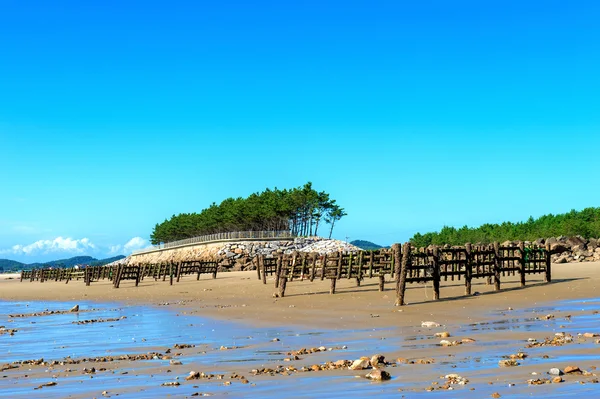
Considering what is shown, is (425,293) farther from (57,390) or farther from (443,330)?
(57,390)

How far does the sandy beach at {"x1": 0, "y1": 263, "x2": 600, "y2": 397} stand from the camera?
27.4 feet

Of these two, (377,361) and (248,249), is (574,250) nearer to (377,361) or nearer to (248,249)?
(377,361)

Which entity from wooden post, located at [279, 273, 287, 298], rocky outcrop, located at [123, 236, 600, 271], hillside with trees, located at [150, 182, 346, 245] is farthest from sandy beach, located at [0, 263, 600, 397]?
hillside with trees, located at [150, 182, 346, 245]

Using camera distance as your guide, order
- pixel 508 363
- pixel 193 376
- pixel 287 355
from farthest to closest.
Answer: pixel 287 355
pixel 193 376
pixel 508 363

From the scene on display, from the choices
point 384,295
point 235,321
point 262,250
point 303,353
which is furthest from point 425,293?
point 262,250

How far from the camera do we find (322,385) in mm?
8367

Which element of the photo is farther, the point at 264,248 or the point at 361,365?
the point at 264,248

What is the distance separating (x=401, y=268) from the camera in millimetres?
22188

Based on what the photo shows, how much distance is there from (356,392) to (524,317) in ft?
32.5

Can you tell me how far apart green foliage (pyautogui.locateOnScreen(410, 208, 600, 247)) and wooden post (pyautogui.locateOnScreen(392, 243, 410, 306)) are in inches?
2905

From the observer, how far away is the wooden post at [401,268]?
21547mm

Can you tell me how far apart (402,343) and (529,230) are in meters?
106

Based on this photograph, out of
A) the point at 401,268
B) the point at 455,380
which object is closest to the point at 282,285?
the point at 401,268

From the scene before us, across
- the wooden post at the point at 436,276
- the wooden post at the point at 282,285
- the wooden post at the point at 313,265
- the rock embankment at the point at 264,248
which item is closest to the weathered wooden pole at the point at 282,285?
the wooden post at the point at 282,285
